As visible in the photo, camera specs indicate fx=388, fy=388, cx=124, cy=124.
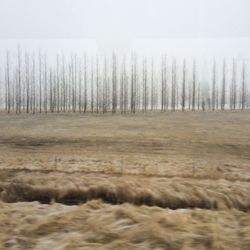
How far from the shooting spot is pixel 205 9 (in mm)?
3639

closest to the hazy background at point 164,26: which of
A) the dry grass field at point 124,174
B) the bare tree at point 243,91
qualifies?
the bare tree at point 243,91

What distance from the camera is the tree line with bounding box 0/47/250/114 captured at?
3592 mm

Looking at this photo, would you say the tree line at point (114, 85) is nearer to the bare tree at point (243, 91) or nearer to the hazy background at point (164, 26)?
the bare tree at point (243, 91)

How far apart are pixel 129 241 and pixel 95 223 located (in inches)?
12.4

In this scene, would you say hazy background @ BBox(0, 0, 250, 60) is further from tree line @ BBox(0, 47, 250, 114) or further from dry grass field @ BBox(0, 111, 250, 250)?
dry grass field @ BBox(0, 111, 250, 250)

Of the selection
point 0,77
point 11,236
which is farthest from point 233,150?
point 0,77

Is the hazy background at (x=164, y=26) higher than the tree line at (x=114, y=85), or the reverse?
the hazy background at (x=164, y=26)

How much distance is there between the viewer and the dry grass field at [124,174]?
2697mm

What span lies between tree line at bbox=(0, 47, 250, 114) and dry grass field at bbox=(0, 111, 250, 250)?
11 centimetres

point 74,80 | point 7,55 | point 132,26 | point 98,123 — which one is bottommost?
point 98,123

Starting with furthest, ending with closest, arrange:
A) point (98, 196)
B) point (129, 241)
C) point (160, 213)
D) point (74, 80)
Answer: point (74, 80) < point (98, 196) < point (160, 213) < point (129, 241)

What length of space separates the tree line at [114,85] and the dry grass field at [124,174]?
112 mm

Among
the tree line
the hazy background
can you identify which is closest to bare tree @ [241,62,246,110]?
the tree line

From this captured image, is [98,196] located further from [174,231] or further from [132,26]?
[132,26]
